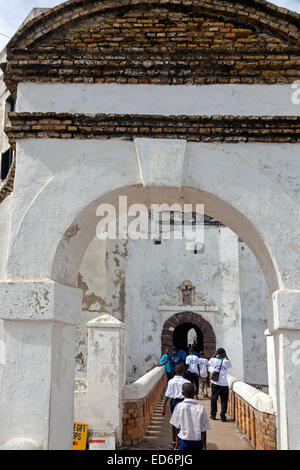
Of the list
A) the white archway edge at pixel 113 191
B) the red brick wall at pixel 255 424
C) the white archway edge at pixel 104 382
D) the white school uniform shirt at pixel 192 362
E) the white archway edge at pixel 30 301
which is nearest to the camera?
the white archway edge at pixel 30 301

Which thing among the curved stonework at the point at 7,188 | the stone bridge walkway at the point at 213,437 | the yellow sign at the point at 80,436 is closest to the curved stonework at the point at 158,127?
the curved stonework at the point at 7,188

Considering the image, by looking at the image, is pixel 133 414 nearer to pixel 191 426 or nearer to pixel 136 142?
pixel 191 426

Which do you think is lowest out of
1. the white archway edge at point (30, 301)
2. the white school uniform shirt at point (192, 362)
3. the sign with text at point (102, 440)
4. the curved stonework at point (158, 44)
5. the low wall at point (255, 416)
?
the sign with text at point (102, 440)

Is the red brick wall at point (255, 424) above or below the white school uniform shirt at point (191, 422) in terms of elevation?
below

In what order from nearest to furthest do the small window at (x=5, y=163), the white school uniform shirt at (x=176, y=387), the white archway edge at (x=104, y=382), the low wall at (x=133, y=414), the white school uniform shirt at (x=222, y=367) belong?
the white school uniform shirt at (x=176, y=387) < the white archway edge at (x=104, y=382) < the low wall at (x=133, y=414) < the white school uniform shirt at (x=222, y=367) < the small window at (x=5, y=163)

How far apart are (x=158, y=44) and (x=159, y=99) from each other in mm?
613

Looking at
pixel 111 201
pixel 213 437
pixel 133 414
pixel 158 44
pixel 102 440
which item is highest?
pixel 158 44

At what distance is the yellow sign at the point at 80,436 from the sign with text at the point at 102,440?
0.11 metres

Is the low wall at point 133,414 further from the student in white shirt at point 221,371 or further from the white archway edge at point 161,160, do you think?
the white archway edge at point 161,160

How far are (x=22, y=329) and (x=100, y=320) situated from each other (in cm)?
288

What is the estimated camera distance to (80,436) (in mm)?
6066

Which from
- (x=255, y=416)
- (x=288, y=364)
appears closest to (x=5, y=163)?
(x=255, y=416)

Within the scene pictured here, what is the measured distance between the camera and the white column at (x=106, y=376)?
20.7 ft

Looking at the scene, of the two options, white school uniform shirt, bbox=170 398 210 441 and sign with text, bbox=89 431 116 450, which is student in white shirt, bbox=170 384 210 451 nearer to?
white school uniform shirt, bbox=170 398 210 441
